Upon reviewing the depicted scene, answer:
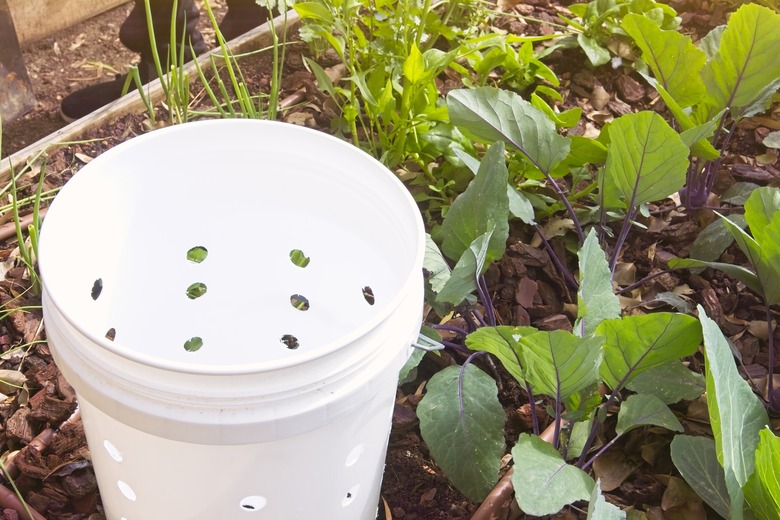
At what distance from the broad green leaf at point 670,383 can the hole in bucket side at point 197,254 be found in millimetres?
618

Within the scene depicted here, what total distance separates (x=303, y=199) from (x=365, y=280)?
136 millimetres

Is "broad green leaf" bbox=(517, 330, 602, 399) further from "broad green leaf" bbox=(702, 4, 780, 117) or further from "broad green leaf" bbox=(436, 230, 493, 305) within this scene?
"broad green leaf" bbox=(702, 4, 780, 117)

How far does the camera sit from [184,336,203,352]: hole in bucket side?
1225 mm

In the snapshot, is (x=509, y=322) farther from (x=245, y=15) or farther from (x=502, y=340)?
(x=245, y=15)

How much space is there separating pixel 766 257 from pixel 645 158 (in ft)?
0.72

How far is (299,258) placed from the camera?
117cm

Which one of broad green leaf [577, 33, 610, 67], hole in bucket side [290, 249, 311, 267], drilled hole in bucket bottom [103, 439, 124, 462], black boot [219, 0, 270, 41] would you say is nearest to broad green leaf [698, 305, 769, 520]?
hole in bucket side [290, 249, 311, 267]

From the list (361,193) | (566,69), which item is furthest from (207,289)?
(566,69)

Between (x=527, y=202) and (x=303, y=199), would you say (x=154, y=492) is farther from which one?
(x=527, y=202)

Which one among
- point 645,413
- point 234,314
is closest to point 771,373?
point 645,413

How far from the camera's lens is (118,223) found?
3.24 feet

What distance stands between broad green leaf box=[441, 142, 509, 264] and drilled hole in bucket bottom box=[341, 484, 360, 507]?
0.37m

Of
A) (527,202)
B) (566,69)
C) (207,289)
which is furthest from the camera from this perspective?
(566,69)

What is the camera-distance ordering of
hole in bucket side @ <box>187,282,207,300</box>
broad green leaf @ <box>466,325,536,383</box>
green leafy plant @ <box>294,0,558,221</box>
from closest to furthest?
broad green leaf @ <box>466,325,536,383</box> < hole in bucket side @ <box>187,282,207,300</box> < green leafy plant @ <box>294,0,558,221</box>
